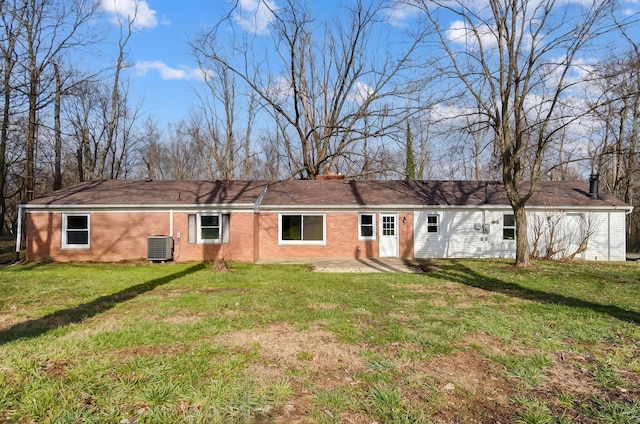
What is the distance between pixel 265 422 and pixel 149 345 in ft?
8.49

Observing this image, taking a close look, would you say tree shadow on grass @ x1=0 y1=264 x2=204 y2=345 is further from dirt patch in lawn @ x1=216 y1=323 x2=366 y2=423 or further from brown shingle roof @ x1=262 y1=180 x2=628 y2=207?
brown shingle roof @ x1=262 y1=180 x2=628 y2=207

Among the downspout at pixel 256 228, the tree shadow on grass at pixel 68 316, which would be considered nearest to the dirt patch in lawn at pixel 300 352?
the tree shadow on grass at pixel 68 316

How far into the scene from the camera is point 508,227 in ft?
58.0

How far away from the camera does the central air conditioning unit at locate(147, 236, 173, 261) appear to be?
49.1 feet

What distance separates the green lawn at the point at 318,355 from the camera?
3.46 m

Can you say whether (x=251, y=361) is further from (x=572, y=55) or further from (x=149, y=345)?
(x=572, y=55)

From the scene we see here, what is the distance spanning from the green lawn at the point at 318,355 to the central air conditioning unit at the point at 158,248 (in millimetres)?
5568

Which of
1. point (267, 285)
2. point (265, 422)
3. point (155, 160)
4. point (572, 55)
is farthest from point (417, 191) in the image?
point (155, 160)

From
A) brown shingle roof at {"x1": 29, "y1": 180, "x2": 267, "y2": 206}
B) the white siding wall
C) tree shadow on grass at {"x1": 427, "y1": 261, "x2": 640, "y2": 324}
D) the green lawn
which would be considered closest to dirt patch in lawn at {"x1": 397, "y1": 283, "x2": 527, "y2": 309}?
the green lawn

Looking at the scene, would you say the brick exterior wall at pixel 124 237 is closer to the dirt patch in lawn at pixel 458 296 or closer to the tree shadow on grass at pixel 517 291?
the tree shadow on grass at pixel 517 291

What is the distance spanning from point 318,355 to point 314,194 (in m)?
→ 14.2

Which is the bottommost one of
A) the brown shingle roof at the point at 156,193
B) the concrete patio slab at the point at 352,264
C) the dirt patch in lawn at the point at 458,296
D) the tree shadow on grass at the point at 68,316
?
the concrete patio slab at the point at 352,264

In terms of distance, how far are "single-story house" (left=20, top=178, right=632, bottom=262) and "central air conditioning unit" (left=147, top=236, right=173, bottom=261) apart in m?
0.10

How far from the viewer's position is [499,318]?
664cm
